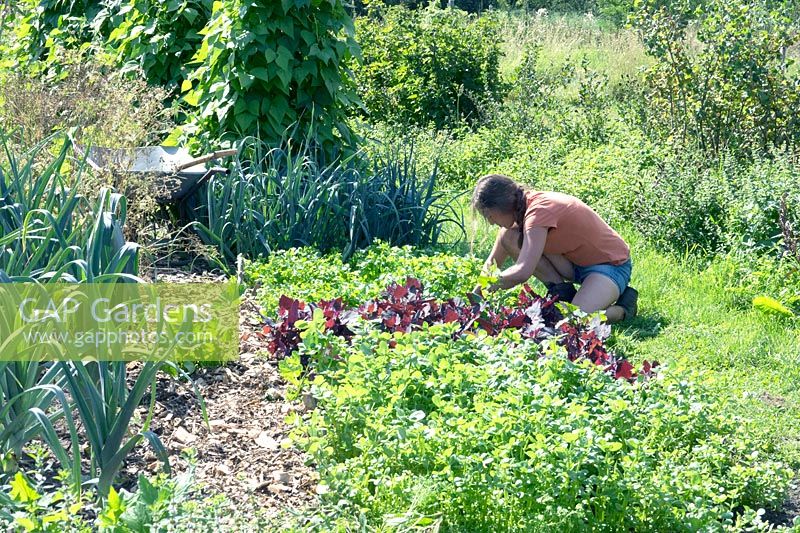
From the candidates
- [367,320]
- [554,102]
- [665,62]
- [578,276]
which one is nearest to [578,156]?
[665,62]

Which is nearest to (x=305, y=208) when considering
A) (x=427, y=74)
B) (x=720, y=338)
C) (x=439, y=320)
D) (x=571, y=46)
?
(x=439, y=320)

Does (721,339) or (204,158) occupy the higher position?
(204,158)

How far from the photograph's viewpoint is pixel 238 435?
3.95 m

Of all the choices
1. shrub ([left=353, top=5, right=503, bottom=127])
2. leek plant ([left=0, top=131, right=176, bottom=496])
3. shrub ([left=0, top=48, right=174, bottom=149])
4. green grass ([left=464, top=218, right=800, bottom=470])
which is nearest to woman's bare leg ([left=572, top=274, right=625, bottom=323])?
green grass ([left=464, top=218, right=800, bottom=470])

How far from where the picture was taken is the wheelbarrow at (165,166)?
531cm

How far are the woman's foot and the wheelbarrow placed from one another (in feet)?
8.84

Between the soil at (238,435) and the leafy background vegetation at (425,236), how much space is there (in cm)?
17

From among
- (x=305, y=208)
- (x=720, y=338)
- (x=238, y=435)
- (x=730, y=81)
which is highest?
(x=730, y=81)

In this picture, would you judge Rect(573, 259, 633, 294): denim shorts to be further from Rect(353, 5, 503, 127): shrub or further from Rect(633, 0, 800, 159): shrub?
Rect(353, 5, 503, 127): shrub

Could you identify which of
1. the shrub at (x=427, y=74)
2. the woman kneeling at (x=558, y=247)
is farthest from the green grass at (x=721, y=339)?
the shrub at (x=427, y=74)

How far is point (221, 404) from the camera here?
422 centimetres

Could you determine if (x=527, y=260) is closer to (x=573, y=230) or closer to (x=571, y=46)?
(x=573, y=230)

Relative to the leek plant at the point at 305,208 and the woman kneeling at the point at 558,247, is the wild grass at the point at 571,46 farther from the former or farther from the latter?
the woman kneeling at the point at 558,247

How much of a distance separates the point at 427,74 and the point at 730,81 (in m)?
4.50
